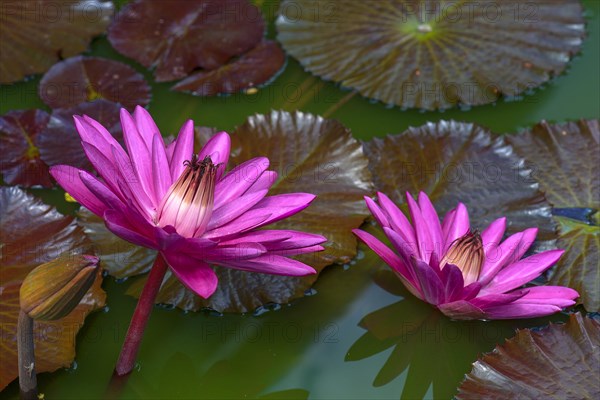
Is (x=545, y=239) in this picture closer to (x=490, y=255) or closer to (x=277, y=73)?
(x=490, y=255)

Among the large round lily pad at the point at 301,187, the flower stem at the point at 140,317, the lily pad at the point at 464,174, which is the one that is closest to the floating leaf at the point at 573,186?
the lily pad at the point at 464,174

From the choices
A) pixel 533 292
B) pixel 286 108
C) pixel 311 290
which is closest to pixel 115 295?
pixel 311 290

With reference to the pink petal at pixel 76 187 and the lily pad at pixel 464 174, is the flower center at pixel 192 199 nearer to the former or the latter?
the pink petal at pixel 76 187

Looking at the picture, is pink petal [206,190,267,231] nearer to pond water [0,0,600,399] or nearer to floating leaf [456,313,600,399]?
pond water [0,0,600,399]

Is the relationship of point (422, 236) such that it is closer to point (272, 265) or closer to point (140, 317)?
point (272, 265)

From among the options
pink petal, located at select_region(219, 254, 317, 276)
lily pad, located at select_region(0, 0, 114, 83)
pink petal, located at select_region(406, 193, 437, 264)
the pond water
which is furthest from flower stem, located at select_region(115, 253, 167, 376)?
lily pad, located at select_region(0, 0, 114, 83)
